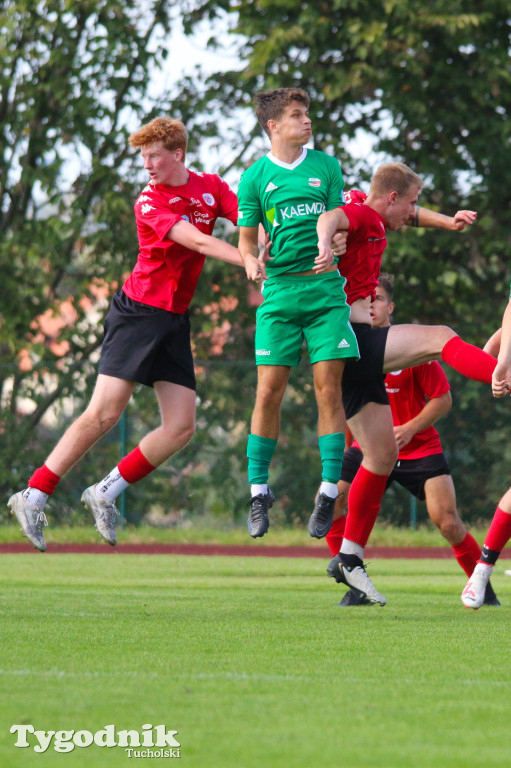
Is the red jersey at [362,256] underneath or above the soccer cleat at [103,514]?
above

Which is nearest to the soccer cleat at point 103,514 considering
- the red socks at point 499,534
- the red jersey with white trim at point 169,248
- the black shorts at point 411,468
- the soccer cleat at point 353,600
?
the red jersey with white trim at point 169,248

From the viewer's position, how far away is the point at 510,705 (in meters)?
3.52

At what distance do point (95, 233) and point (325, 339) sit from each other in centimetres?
1189

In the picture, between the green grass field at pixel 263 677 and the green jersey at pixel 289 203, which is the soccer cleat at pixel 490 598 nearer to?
the green grass field at pixel 263 677

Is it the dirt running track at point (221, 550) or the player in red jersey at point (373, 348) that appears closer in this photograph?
the player in red jersey at point (373, 348)

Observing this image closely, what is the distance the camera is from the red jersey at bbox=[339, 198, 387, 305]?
6.32 metres

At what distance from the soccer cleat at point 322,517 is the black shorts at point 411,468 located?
172 cm

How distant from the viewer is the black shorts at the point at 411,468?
7781 millimetres

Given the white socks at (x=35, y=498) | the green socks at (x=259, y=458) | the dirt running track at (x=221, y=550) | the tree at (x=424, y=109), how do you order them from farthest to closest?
1. the tree at (x=424, y=109)
2. the dirt running track at (x=221, y=550)
3. the white socks at (x=35, y=498)
4. the green socks at (x=259, y=458)

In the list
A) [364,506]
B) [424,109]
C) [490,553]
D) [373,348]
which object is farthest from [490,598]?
[424,109]

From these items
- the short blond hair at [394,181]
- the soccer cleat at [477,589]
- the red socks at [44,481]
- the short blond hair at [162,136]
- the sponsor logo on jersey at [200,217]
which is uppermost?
the short blond hair at [162,136]

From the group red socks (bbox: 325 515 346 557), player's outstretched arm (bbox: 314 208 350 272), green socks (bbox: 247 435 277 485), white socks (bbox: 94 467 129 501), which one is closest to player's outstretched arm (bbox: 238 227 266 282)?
player's outstretched arm (bbox: 314 208 350 272)

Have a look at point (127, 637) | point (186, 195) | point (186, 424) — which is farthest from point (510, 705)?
point (186, 195)

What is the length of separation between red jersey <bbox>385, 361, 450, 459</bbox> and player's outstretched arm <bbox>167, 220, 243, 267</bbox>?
6.96 feet
